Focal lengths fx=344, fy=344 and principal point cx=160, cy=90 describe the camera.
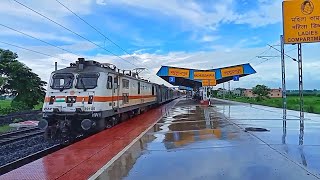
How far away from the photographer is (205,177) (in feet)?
21.9

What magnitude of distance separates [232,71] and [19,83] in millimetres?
26196

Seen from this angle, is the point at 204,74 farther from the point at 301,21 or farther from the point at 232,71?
the point at 301,21

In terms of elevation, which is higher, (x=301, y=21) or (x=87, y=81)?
(x=301, y=21)

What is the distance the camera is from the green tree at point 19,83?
36.1 m

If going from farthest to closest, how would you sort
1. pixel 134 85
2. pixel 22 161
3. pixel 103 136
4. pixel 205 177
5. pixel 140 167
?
pixel 134 85 < pixel 103 136 < pixel 22 161 < pixel 140 167 < pixel 205 177

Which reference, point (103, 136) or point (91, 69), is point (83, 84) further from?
point (103, 136)

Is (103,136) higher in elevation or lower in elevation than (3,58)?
lower

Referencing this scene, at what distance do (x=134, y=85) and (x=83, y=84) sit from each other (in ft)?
23.7

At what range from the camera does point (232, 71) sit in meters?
45.5

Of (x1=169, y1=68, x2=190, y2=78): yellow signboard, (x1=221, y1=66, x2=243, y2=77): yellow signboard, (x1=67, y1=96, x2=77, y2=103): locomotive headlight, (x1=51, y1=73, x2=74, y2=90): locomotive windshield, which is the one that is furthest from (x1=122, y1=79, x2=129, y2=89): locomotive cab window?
(x1=221, y1=66, x2=243, y2=77): yellow signboard

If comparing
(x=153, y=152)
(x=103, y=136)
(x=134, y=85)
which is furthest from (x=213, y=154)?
(x=134, y=85)

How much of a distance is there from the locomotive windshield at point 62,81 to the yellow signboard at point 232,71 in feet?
106

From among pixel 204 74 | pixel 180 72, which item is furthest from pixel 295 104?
pixel 180 72

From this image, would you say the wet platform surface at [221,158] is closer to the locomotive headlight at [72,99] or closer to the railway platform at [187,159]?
the railway platform at [187,159]
